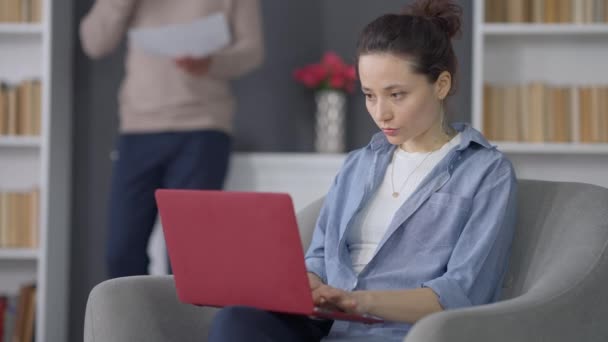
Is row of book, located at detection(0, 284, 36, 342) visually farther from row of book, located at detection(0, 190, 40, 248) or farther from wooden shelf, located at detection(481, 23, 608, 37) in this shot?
wooden shelf, located at detection(481, 23, 608, 37)

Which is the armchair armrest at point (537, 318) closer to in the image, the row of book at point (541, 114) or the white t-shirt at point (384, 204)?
the white t-shirt at point (384, 204)

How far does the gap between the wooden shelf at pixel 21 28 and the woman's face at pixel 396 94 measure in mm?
2326

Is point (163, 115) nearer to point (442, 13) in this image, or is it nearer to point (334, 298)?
point (442, 13)

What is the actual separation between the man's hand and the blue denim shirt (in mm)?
1615

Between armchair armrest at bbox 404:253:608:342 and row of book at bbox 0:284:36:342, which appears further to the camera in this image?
row of book at bbox 0:284:36:342

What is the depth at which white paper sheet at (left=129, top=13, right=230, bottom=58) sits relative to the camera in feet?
11.5

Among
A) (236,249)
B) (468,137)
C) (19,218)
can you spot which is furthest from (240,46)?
(236,249)

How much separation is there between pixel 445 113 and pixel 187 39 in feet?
5.60

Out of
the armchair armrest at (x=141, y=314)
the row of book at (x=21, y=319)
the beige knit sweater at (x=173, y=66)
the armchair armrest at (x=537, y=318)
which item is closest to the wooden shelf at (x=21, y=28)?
the beige knit sweater at (x=173, y=66)

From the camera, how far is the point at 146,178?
3.61 meters

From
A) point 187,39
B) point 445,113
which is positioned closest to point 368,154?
point 445,113

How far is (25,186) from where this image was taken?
4.18 m

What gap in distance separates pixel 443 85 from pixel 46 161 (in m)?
2.32

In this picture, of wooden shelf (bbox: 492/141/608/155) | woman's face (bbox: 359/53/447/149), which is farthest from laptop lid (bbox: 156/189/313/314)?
wooden shelf (bbox: 492/141/608/155)
